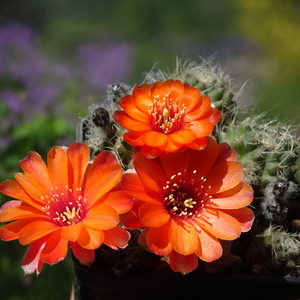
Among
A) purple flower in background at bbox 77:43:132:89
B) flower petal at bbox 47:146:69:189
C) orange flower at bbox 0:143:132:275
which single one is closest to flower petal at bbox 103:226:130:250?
orange flower at bbox 0:143:132:275

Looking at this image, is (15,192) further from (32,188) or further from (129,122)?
(129,122)

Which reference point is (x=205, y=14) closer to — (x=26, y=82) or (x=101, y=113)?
(x=26, y=82)

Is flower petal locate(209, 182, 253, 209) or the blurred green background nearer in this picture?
flower petal locate(209, 182, 253, 209)

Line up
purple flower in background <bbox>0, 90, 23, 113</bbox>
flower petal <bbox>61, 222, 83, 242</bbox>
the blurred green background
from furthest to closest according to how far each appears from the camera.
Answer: the blurred green background → purple flower in background <bbox>0, 90, 23, 113</bbox> → flower petal <bbox>61, 222, 83, 242</bbox>

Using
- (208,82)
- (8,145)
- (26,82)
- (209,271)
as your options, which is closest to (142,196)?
(209,271)

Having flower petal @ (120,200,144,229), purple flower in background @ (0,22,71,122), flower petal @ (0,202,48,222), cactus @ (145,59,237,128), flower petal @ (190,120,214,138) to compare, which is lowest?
flower petal @ (120,200,144,229)

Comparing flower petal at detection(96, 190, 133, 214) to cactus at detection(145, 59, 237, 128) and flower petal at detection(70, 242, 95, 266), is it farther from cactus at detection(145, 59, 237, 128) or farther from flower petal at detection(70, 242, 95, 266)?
cactus at detection(145, 59, 237, 128)

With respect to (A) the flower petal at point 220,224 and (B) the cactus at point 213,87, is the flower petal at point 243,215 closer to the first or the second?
(A) the flower petal at point 220,224

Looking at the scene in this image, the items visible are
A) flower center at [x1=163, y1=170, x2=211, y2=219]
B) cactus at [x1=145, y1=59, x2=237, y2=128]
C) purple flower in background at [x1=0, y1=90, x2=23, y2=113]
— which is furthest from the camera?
purple flower in background at [x1=0, y1=90, x2=23, y2=113]

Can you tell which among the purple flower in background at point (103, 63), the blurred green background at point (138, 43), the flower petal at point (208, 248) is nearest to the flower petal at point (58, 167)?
the flower petal at point (208, 248)
